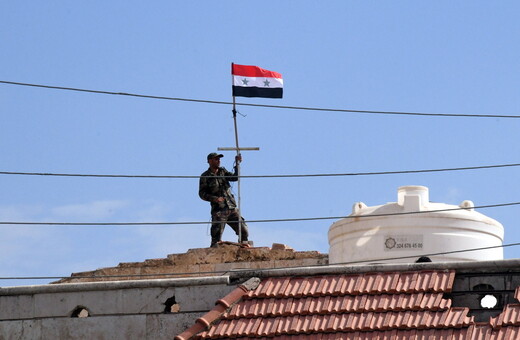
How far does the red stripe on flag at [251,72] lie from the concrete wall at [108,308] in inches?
385

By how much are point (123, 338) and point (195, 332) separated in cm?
128

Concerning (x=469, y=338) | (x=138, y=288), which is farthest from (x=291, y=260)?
(x=469, y=338)

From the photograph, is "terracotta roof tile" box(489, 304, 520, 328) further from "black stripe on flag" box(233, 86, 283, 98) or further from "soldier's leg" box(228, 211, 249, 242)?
"black stripe on flag" box(233, 86, 283, 98)

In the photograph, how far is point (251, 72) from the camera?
80.4 feet

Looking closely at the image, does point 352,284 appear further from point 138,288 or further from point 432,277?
point 138,288

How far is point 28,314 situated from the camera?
15.3 meters

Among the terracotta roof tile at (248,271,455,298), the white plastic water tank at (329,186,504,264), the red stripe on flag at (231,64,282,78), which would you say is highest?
the red stripe on flag at (231,64,282,78)

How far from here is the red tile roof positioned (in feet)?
44.0

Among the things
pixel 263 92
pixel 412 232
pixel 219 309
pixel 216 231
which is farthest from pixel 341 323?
pixel 263 92

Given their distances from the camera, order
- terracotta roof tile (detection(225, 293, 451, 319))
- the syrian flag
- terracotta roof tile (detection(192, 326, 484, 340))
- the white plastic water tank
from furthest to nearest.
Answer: the syrian flag, the white plastic water tank, terracotta roof tile (detection(225, 293, 451, 319)), terracotta roof tile (detection(192, 326, 484, 340))

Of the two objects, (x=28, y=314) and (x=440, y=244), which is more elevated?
(x=440, y=244)

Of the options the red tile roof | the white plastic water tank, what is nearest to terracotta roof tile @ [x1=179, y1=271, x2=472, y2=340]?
the red tile roof

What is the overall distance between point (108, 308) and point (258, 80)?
10097 mm

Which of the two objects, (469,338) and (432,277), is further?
(432,277)
